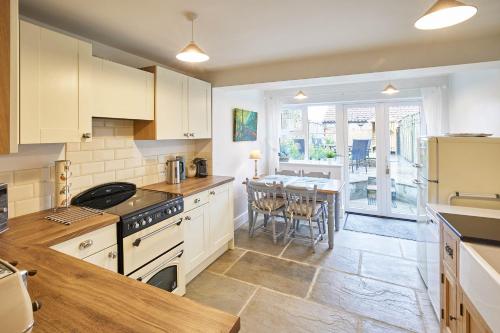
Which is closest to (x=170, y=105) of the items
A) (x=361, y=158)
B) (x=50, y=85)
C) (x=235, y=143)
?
(x=50, y=85)

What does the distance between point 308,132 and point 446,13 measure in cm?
386

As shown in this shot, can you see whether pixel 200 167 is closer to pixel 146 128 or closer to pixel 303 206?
pixel 146 128

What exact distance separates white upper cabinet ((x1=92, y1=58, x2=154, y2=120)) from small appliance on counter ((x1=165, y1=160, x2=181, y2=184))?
61 cm

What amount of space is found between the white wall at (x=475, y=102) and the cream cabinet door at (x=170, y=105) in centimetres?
315

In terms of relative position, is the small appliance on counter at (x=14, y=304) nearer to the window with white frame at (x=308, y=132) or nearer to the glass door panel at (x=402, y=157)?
the window with white frame at (x=308, y=132)

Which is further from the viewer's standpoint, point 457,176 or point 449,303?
point 457,176

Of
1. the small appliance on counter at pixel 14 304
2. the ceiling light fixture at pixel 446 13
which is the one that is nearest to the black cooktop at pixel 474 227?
the ceiling light fixture at pixel 446 13

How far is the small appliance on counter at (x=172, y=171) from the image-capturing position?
9.97 feet

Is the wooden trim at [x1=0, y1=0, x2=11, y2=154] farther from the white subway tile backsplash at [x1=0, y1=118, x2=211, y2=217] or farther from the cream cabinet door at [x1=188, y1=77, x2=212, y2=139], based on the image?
the cream cabinet door at [x1=188, y1=77, x2=212, y2=139]

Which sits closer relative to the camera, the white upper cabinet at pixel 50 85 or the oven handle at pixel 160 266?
the white upper cabinet at pixel 50 85

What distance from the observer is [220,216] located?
3.17 meters

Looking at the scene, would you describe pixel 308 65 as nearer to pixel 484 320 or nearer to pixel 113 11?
pixel 113 11

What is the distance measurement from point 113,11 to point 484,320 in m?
2.80

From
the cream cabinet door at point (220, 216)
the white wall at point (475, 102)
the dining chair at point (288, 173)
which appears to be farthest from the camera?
the dining chair at point (288, 173)
